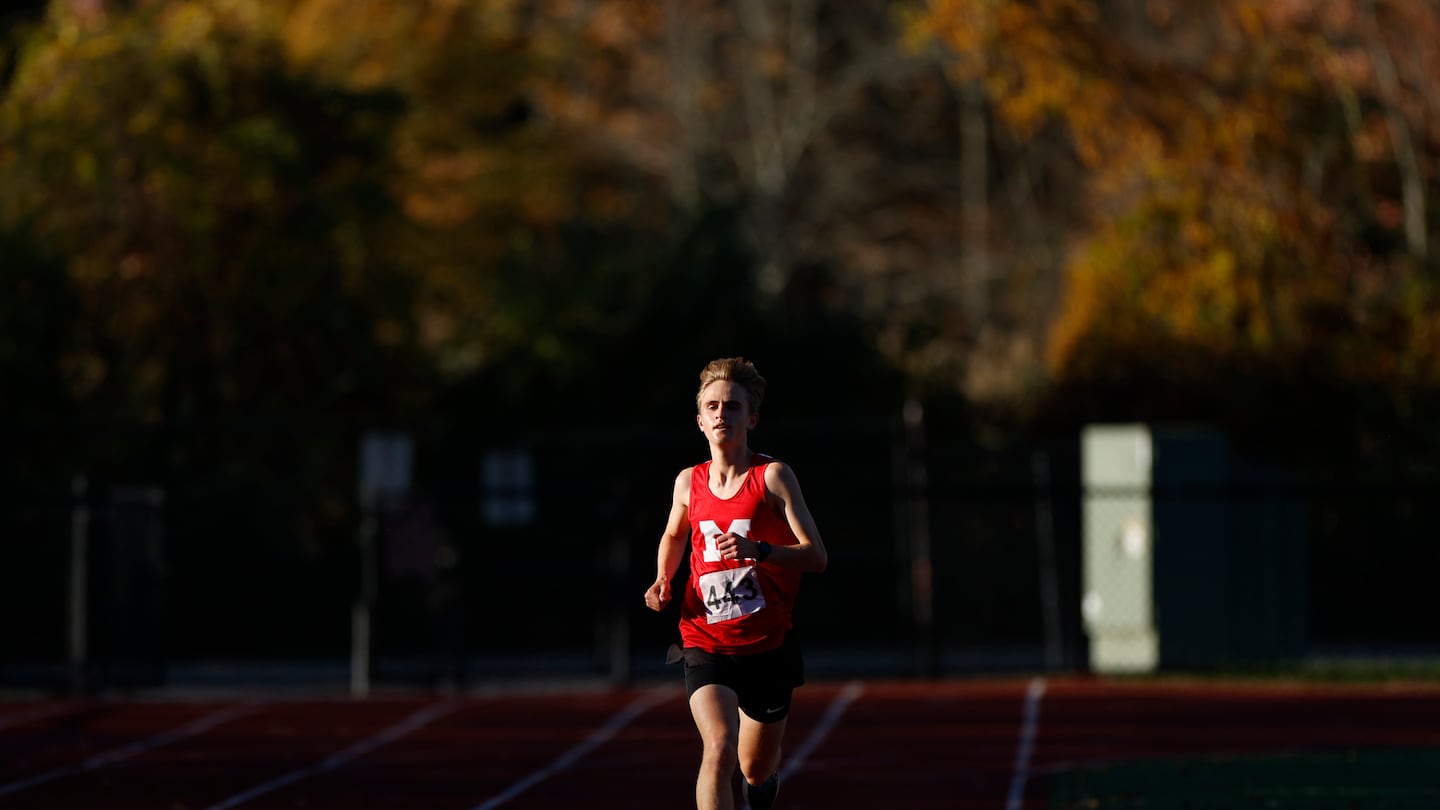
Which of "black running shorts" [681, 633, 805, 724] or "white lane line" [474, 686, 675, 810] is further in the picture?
"white lane line" [474, 686, 675, 810]

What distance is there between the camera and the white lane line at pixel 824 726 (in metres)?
13.3

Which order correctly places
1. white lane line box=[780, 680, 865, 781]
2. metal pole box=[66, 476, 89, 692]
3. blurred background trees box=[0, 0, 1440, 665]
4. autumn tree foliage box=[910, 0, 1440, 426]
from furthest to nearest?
blurred background trees box=[0, 0, 1440, 665] → autumn tree foliage box=[910, 0, 1440, 426] → metal pole box=[66, 476, 89, 692] → white lane line box=[780, 680, 865, 781]

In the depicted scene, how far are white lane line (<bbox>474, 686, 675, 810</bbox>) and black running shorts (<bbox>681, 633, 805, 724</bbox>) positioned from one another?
3935 millimetres

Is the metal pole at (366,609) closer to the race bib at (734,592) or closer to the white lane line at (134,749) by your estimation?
the white lane line at (134,749)

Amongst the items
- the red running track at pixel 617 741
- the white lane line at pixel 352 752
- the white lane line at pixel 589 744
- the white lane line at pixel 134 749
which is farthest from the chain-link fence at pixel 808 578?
the white lane line at pixel 134 749

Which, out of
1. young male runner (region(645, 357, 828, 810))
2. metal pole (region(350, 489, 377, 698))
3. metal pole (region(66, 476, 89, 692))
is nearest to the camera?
young male runner (region(645, 357, 828, 810))

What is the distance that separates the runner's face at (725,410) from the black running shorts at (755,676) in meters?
0.80

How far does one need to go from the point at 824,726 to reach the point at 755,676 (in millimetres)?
7796

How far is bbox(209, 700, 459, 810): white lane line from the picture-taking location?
1212 centimetres

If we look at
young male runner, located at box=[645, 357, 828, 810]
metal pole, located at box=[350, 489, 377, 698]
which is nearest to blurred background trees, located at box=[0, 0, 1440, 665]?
metal pole, located at box=[350, 489, 377, 698]

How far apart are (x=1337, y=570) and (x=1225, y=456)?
190 inches

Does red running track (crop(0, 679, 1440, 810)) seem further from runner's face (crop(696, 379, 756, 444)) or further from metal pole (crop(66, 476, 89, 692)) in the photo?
runner's face (crop(696, 379, 756, 444))

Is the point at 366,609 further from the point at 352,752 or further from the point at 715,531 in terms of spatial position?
the point at 715,531

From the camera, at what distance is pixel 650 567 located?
21891 mm
